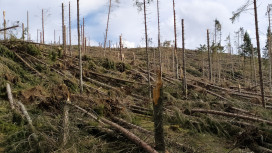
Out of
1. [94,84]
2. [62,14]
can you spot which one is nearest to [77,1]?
[94,84]

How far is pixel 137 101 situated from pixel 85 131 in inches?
199

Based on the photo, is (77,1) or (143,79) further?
(143,79)

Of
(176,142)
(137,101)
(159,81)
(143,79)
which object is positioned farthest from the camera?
(143,79)

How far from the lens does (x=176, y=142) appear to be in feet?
14.8

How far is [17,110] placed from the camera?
220 inches

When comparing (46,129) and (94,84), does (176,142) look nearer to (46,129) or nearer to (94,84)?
(46,129)

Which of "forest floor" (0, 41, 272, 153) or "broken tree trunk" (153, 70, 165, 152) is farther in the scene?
"forest floor" (0, 41, 272, 153)

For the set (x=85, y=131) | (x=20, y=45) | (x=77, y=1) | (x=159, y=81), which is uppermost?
(x=77, y=1)

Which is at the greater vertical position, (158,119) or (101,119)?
(158,119)

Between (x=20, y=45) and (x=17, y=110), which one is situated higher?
(x=20, y=45)

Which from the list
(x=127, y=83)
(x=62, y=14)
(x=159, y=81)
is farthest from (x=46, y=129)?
(x=62, y=14)

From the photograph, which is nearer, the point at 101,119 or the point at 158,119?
the point at 158,119

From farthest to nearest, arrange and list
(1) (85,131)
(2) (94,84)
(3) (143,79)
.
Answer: (3) (143,79) < (2) (94,84) < (1) (85,131)

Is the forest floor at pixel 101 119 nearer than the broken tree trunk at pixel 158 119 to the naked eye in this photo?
No
